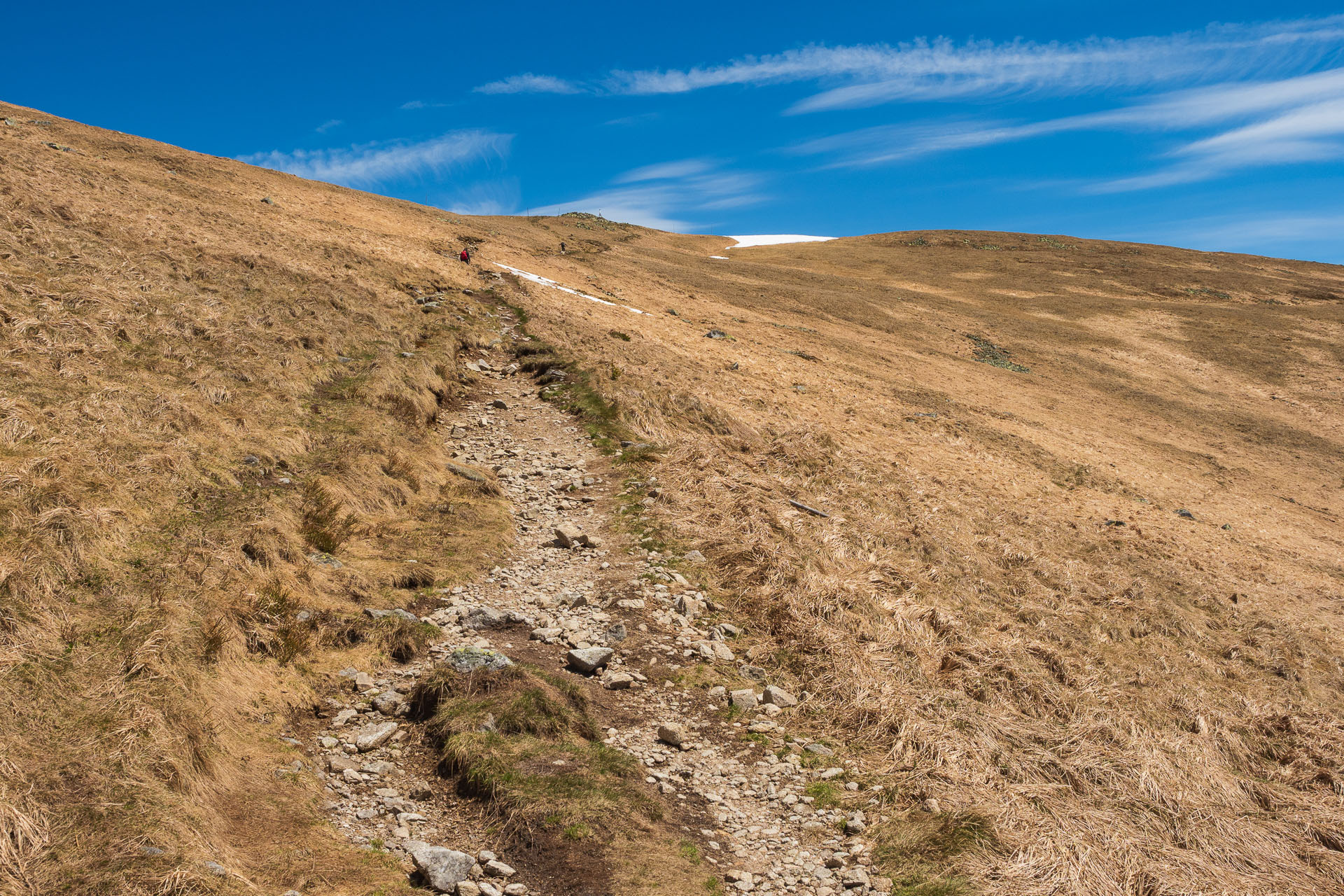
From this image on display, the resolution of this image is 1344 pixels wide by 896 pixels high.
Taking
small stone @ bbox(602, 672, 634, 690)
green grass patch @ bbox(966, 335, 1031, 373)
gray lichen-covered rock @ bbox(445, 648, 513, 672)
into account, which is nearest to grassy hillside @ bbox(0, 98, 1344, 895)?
gray lichen-covered rock @ bbox(445, 648, 513, 672)

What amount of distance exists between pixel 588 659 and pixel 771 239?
94.1m

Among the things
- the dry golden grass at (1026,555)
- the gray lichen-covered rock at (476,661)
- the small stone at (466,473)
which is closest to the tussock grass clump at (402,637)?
the gray lichen-covered rock at (476,661)

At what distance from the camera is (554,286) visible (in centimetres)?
3400

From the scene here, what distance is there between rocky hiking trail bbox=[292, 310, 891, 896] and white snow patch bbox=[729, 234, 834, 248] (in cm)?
7830

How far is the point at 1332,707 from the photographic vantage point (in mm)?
14312

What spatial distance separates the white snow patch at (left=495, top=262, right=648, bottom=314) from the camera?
33.4 meters

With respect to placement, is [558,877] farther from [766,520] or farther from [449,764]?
[766,520]

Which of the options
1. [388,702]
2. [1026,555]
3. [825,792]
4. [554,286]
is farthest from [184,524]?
[554,286]

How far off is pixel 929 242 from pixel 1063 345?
4198 cm

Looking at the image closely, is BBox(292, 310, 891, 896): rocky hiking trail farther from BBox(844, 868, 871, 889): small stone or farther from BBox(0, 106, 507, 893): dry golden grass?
BBox(0, 106, 507, 893): dry golden grass

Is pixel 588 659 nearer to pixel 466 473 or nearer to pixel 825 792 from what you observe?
pixel 825 792

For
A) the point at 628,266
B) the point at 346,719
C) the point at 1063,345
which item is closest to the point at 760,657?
the point at 346,719

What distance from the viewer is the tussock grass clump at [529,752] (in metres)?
6.18

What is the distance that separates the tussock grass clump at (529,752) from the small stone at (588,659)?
82 cm
